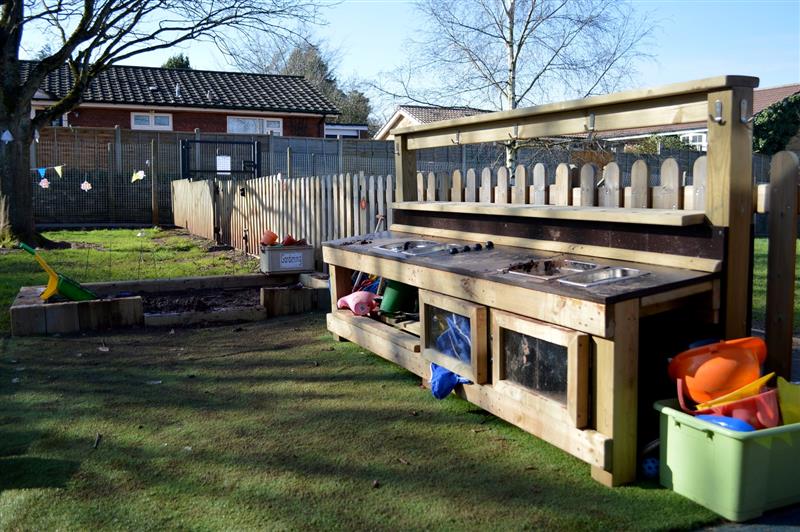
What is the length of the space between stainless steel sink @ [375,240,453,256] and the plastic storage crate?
3.24 metres

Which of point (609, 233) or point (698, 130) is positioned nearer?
point (609, 233)

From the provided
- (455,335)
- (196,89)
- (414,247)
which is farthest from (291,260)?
(196,89)

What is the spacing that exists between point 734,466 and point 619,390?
56 centimetres

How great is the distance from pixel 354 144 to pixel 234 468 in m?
22.5

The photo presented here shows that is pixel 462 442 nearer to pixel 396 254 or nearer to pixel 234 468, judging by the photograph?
pixel 234 468

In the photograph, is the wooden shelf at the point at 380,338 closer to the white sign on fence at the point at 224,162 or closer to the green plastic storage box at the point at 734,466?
the green plastic storage box at the point at 734,466

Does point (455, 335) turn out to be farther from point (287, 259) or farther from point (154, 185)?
point (154, 185)

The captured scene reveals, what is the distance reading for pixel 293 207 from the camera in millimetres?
10977

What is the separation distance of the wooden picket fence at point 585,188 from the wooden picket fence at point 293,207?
1.55 metres

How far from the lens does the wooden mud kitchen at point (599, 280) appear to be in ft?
11.4

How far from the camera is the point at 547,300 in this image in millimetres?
3674

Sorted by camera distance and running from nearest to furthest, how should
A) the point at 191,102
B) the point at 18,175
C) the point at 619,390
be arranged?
the point at 619,390 < the point at 18,175 < the point at 191,102

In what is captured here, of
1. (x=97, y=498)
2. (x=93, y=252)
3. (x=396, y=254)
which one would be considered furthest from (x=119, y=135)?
(x=97, y=498)

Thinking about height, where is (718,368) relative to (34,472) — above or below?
above
